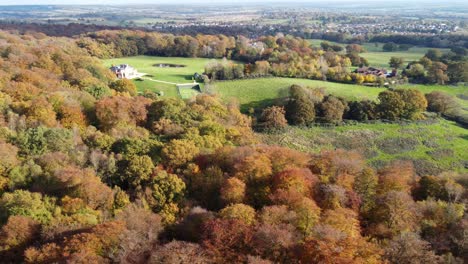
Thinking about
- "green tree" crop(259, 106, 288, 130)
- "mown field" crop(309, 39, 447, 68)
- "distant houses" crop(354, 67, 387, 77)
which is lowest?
"green tree" crop(259, 106, 288, 130)

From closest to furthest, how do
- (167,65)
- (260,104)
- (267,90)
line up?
(260,104), (267,90), (167,65)

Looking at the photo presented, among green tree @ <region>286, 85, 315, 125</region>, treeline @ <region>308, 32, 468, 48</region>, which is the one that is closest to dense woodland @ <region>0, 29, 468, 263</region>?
green tree @ <region>286, 85, 315, 125</region>

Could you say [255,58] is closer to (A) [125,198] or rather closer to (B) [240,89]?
(B) [240,89]

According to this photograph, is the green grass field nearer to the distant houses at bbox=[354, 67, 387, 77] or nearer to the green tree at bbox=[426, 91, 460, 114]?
the distant houses at bbox=[354, 67, 387, 77]

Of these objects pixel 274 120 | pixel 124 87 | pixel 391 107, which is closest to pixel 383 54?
pixel 391 107

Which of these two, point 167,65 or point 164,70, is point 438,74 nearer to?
point 164,70

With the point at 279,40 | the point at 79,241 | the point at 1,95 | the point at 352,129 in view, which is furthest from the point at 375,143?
the point at 279,40

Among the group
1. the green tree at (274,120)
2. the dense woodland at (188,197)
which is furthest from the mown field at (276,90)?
the dense woodland at (188,197)
